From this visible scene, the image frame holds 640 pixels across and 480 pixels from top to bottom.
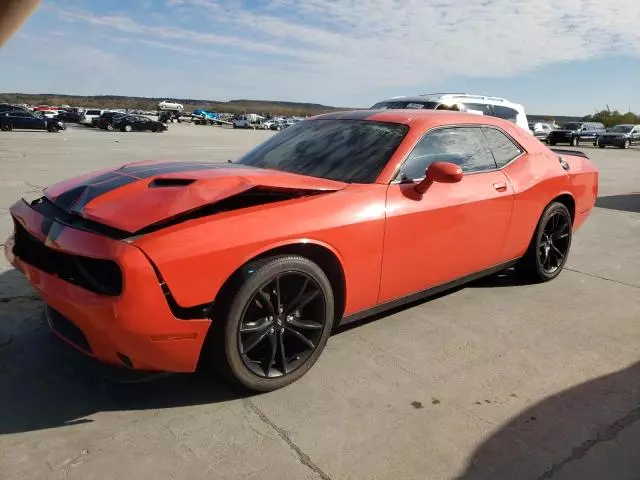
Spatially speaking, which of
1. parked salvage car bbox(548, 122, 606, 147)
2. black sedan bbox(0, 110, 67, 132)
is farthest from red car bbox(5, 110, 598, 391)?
parked salvage car bbox(548, 122, 606, 147)

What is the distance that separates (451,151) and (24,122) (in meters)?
33.2

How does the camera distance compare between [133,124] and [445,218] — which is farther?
[133,124]

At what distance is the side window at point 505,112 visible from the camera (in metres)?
11.1

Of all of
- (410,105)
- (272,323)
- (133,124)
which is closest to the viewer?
(272,323)

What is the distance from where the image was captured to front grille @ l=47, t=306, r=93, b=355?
2449 millimetres

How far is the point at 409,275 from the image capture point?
10.7 feet

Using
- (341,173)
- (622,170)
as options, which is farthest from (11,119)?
(341,173)

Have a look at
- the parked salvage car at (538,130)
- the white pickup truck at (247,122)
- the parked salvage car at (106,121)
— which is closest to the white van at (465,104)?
the parked salvage car at (538,130)

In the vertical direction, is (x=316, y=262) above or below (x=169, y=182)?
below

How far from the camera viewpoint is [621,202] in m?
9.64

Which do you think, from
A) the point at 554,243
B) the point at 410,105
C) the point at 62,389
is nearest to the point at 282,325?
the point at 62,389

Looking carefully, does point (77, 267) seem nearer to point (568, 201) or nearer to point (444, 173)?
point (444, 173)

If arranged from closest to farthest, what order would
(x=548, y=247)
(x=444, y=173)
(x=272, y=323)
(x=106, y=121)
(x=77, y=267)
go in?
(x=77, y=267) → (x=272, y=323) → (x=444, y=173) → (x=548, y=247) → (x=106, y=121)

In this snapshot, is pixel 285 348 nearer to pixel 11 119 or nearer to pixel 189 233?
pixel 189 233
